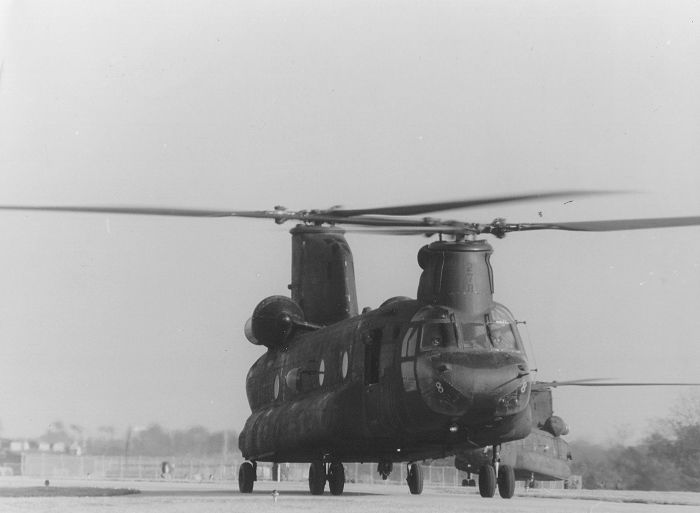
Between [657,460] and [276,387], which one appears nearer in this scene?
[276,387]

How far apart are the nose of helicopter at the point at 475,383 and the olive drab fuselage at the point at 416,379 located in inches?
0.7

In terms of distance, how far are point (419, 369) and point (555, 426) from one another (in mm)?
19117

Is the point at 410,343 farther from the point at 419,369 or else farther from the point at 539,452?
the point at 539,452

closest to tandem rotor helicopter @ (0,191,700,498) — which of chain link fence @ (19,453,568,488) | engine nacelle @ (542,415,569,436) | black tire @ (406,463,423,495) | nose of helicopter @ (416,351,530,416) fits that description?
nose of helicopter @ (416,351,530,416)

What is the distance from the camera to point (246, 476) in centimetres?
2767

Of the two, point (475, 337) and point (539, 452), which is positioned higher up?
point (475, 337)

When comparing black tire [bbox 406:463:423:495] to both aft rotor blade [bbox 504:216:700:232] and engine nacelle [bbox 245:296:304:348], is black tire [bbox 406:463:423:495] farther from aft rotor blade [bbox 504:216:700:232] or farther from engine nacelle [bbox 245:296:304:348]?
aft rotor blade [bbox 504:216:700:232]

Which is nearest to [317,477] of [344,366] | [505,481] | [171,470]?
[344,366]

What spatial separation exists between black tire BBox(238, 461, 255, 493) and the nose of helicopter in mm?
8165

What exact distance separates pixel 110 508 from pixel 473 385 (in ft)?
21.6

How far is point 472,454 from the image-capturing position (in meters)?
33.8

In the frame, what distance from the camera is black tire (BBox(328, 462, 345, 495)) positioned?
24688mm

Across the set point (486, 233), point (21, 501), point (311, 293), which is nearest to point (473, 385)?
point (486, 233)

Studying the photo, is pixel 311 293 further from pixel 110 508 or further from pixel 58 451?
pixel 58 451
